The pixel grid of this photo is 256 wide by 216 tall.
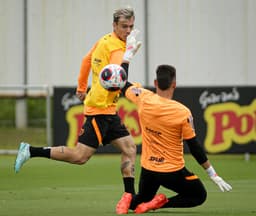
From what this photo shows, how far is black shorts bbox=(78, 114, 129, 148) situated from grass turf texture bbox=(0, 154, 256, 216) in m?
0.77

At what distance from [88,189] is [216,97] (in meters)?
6.11

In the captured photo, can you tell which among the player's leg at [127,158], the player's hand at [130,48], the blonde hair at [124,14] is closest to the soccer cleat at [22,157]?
the player's leg at [127,158]

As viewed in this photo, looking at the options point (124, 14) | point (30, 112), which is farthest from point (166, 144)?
point (30, 112)

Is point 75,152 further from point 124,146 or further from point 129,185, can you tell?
point 129,185

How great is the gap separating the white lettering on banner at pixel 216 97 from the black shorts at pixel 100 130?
785 centimetres

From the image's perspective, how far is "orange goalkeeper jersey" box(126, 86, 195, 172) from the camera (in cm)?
1047

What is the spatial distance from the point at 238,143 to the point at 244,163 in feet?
1.91

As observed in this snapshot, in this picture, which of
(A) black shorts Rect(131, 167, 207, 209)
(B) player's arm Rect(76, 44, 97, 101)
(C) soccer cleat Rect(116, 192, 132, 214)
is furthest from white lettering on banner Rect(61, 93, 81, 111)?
(A) black shorts Rect(131, 167, 207, 209)

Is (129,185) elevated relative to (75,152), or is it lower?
lower

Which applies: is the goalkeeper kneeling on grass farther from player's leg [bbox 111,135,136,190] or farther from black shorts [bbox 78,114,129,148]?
black shorts [bbox 78,114,129,148]

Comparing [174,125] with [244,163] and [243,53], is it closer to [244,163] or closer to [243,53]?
[244,163]

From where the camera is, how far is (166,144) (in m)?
10.6

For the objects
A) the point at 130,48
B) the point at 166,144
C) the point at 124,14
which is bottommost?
the point at 166,144

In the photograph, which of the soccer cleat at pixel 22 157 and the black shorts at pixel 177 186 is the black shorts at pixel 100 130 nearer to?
the soccer cleat at pixel 22 157
